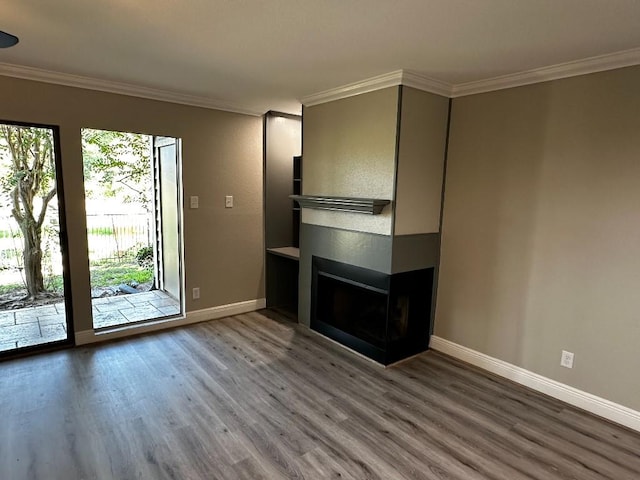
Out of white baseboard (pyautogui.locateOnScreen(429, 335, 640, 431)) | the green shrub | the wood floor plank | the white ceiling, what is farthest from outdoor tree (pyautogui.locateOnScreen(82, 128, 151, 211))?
white baseboard (pyautogui.locateOnScreen(429, 335, 640, 431))

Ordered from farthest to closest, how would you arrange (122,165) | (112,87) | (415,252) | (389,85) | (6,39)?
(122,165) → (112,87) → (415,252) → (389,85) → (6,39)

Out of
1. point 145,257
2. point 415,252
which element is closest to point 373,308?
point 415,252

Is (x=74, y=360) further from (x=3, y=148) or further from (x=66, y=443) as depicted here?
(x=3, y=148)

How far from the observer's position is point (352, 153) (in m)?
3.25

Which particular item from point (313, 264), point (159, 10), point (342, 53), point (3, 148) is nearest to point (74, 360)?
point (3, 148)

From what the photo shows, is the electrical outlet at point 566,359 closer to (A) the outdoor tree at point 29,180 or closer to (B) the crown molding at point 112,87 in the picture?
(B) the crown molding at point 112,87

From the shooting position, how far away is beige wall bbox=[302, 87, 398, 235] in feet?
9.71

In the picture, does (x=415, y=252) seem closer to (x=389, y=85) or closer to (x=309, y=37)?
(x=389, y=85)

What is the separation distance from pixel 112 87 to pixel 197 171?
100cm

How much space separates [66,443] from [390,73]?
10.1 ft

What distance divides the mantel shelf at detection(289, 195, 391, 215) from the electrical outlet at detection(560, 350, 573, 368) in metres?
1.61

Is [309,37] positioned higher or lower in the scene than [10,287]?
higher

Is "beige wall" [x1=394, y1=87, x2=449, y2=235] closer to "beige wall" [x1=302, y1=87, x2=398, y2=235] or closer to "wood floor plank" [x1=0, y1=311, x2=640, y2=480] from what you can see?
"beige wall" [x1=302, y1=87, x2=398, y2=235]

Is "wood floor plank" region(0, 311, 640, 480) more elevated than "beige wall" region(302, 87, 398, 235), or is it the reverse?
"beige wall" region(302, 87, 398, 235)
